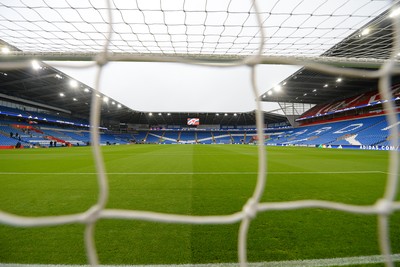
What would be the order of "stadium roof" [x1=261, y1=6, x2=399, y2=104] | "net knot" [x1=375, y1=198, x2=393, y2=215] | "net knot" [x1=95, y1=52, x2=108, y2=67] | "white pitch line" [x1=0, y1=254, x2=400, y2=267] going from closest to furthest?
"net knot" [x1=375, y1=198, x2=393, y2=215] → "net knot" [x1=95, y1=52, x2=108, y2=67] → "white pitch line" [x1=0, y1=254, x2=400, y2=267] → "stadium roof" [x1=261, y1=6, x2=399, y2=104]

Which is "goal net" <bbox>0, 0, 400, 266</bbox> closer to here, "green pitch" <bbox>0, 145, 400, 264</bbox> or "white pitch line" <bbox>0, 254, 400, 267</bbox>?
"green pitch" <bbox>0, 145, 400, 264</bbox>

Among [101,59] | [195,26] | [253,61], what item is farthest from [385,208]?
[195,26]

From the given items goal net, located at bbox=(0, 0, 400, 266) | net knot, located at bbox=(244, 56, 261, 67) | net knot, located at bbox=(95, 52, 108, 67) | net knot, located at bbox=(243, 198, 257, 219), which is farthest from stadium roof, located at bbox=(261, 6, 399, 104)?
net knot, located at bbox=(95, 52, 108, 67)

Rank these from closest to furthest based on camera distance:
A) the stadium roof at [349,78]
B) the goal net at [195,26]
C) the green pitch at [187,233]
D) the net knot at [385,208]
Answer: the net knot at [385,208], the green pitch at [187,233], the goal net at [195,26], the stadium roof at [349,78]

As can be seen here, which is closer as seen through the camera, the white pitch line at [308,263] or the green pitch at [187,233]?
the white pitch line at [308,263]

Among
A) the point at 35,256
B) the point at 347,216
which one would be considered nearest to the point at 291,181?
the point at 347,216

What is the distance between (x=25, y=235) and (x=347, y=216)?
126 inches

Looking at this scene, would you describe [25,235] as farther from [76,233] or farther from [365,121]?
[365,121]

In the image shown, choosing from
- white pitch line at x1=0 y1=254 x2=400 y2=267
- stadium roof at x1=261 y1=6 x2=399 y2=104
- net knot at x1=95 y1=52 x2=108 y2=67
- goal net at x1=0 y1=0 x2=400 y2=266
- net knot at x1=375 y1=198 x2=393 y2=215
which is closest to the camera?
net knot at x1=375 y1=198 x2=393 y2=215

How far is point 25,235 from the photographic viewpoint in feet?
6.18

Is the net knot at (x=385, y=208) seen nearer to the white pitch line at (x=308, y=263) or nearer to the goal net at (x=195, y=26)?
the white pitch line at (x=308, y=263)

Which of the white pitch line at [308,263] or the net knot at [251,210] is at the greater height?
the net knot at [251,210]

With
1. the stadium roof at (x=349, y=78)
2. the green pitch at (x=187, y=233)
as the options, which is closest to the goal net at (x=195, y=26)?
the stadium roof at (x=349, y=78)

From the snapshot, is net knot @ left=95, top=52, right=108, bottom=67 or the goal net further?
the goal net
